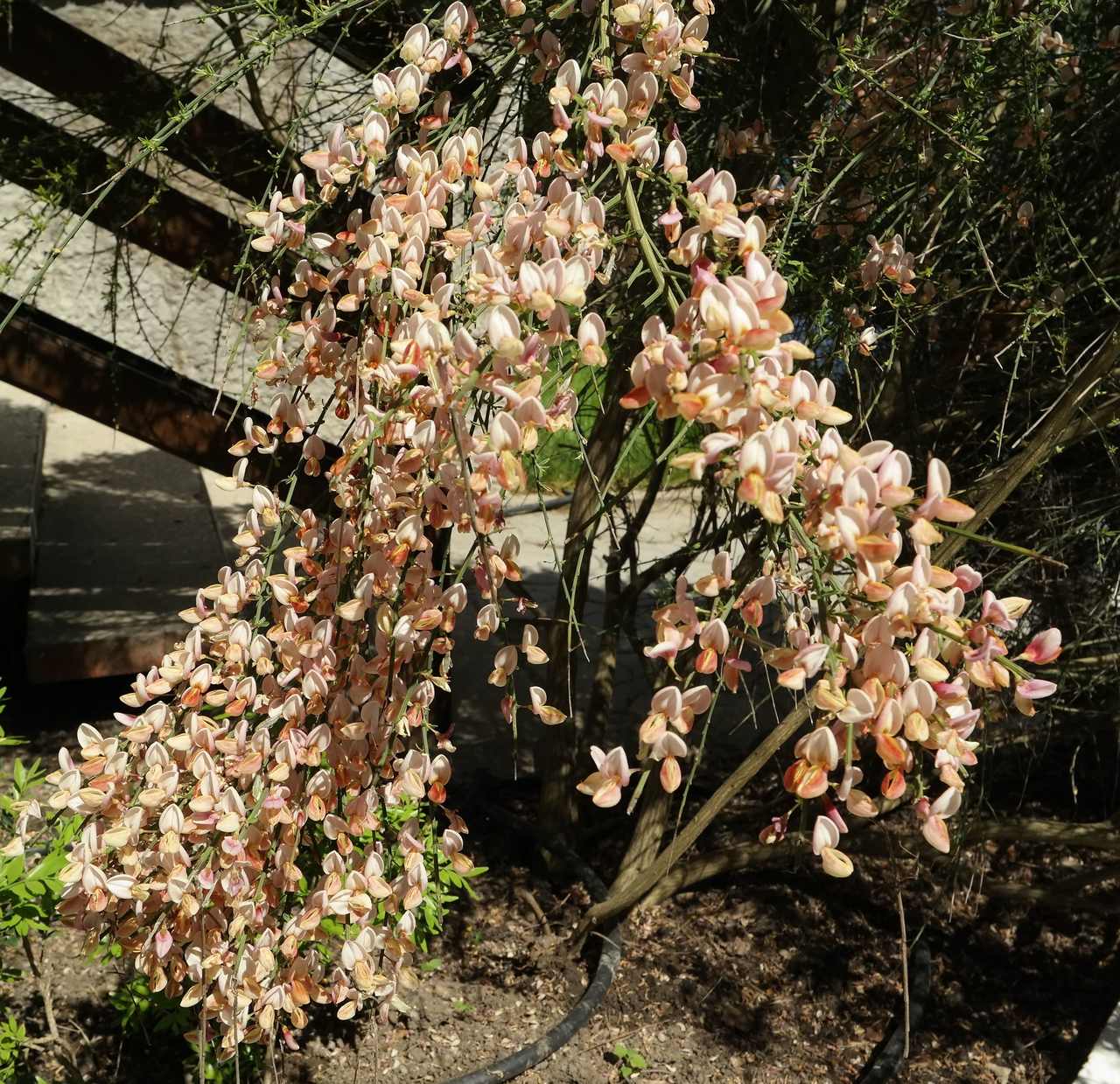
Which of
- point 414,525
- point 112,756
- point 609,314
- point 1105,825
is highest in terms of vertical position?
point 609,314

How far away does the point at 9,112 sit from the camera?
Answer: 2814mm

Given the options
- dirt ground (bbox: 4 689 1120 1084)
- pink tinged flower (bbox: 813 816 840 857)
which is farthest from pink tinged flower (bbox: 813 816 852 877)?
dirt ground (bbox: 4 689 1120 1084)

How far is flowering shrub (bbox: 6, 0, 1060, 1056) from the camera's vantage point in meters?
1.01

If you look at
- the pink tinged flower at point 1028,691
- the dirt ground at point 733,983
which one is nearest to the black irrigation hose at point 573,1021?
the dirt ground at point 733,983

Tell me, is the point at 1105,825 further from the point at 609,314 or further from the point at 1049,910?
the point at 609,314

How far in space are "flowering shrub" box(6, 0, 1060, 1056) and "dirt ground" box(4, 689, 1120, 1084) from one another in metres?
0.59

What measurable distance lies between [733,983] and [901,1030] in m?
0.38

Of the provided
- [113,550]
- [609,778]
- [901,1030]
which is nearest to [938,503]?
[609,778]

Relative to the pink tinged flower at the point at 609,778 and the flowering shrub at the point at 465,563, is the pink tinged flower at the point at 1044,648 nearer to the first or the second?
the flowering shrub at the point at 465,563

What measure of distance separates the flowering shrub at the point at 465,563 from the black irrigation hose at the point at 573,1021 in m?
0.47

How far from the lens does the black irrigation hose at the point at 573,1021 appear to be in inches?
87.9

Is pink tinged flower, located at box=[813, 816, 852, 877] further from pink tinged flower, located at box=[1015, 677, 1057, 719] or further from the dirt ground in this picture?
the dirt ground

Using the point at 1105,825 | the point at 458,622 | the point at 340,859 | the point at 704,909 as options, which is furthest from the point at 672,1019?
the point at 458,622

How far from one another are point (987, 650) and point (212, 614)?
1.04 metres
